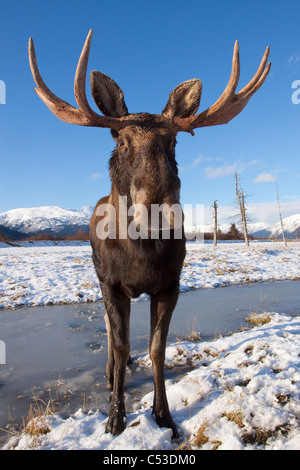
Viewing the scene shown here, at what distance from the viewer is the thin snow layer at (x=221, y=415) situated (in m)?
2.30

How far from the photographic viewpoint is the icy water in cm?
330

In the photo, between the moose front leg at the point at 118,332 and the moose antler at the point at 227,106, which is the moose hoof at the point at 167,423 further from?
the moose antler at the point at 227,106

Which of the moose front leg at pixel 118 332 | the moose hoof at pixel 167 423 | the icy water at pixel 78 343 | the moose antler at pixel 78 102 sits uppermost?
the moose antler at pixel 78 102

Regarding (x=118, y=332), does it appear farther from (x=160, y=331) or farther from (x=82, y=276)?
(x=82, y=276)

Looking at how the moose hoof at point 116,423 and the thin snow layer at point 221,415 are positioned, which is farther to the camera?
the moose hoof at point 116,423

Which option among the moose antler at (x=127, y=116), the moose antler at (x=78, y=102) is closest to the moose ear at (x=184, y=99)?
the moose antler at (x=127, y=116)

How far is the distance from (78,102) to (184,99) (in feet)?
4.01

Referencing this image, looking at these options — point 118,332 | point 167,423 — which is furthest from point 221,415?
point 118,332

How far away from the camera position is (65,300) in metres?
8.92

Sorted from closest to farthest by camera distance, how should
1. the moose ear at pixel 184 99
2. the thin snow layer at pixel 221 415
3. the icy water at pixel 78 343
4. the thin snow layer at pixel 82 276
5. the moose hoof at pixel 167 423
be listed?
the thin snow layer at pixel 221 415 → the moose hoof at pixel 167 423 → the moose ear at pixel 184 99 → the icy water at pixel 78 343 → the thin snow layer at pixel 82 276

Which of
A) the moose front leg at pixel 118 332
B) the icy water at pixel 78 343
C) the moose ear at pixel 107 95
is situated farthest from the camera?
the icy water at pixel 78 343

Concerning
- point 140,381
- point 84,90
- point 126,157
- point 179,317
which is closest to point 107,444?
point 140,381

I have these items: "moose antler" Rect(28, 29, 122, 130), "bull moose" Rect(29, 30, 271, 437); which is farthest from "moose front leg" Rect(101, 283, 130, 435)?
"moose antler" Rect(28, 29, 122, 130)

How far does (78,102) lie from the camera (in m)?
2.86
